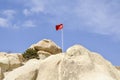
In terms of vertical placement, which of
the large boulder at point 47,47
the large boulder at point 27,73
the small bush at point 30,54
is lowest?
the large boulder at point 27,73

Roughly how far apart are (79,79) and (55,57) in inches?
86.7

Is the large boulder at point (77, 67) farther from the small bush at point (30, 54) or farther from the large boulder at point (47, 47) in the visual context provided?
the large boulder at point (47, 47)

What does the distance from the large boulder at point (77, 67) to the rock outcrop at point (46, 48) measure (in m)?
35.2

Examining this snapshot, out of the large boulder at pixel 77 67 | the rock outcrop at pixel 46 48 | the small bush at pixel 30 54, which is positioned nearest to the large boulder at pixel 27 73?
the large boulder at pixel 77 67

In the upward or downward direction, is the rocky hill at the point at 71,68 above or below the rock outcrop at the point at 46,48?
below

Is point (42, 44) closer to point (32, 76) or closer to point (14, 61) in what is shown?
point (14, 61)

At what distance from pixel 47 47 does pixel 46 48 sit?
253mm

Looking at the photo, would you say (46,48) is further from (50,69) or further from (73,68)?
(73,68)

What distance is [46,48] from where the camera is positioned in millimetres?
58219

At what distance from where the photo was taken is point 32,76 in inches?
866

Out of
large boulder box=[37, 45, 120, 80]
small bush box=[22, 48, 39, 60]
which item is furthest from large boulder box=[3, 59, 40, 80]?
small bush box=[22, 48, 39, 60]

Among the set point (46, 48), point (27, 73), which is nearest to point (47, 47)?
point (46, 48)

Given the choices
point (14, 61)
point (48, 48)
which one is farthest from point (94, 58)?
point (48, 48)

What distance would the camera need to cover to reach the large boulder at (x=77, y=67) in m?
20.4
